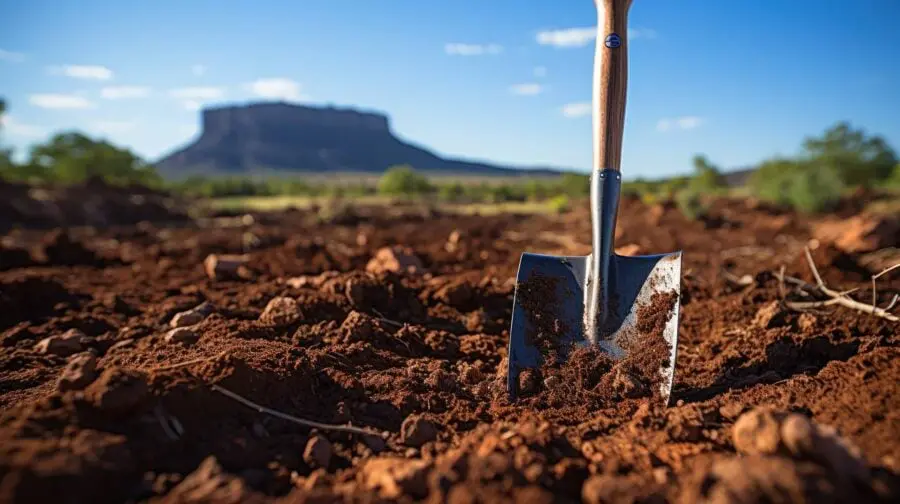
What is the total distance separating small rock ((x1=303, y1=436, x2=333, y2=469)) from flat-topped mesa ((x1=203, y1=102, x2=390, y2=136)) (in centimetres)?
13422

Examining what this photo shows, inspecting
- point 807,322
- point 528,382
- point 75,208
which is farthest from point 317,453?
point 75,208

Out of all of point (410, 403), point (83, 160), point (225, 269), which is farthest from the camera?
point (83, 160)

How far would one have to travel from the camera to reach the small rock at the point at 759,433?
67.7 inches

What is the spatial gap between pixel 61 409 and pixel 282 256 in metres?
5.17

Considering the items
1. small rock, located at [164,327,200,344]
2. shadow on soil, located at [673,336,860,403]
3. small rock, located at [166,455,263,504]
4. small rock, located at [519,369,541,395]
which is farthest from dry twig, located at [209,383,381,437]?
shadow on soil, located at [673,336,860,403]

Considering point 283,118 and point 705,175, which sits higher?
point 283,118

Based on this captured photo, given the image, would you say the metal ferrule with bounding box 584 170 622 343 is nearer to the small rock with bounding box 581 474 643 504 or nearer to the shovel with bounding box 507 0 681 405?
the shovel with bounding box 507 0 681 405

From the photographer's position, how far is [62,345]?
348cm

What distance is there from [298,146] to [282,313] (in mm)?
128820

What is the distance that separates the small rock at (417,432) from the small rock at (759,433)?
1.13 meters

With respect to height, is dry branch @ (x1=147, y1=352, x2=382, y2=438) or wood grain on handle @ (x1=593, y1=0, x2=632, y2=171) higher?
wood grain on handle @ (x1=593, y1=0, x2=632, y2=171)

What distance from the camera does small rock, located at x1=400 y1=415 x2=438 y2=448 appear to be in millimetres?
2215

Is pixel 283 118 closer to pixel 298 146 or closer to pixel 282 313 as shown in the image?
pixel 298 146

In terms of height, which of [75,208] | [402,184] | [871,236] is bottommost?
[75,208]
